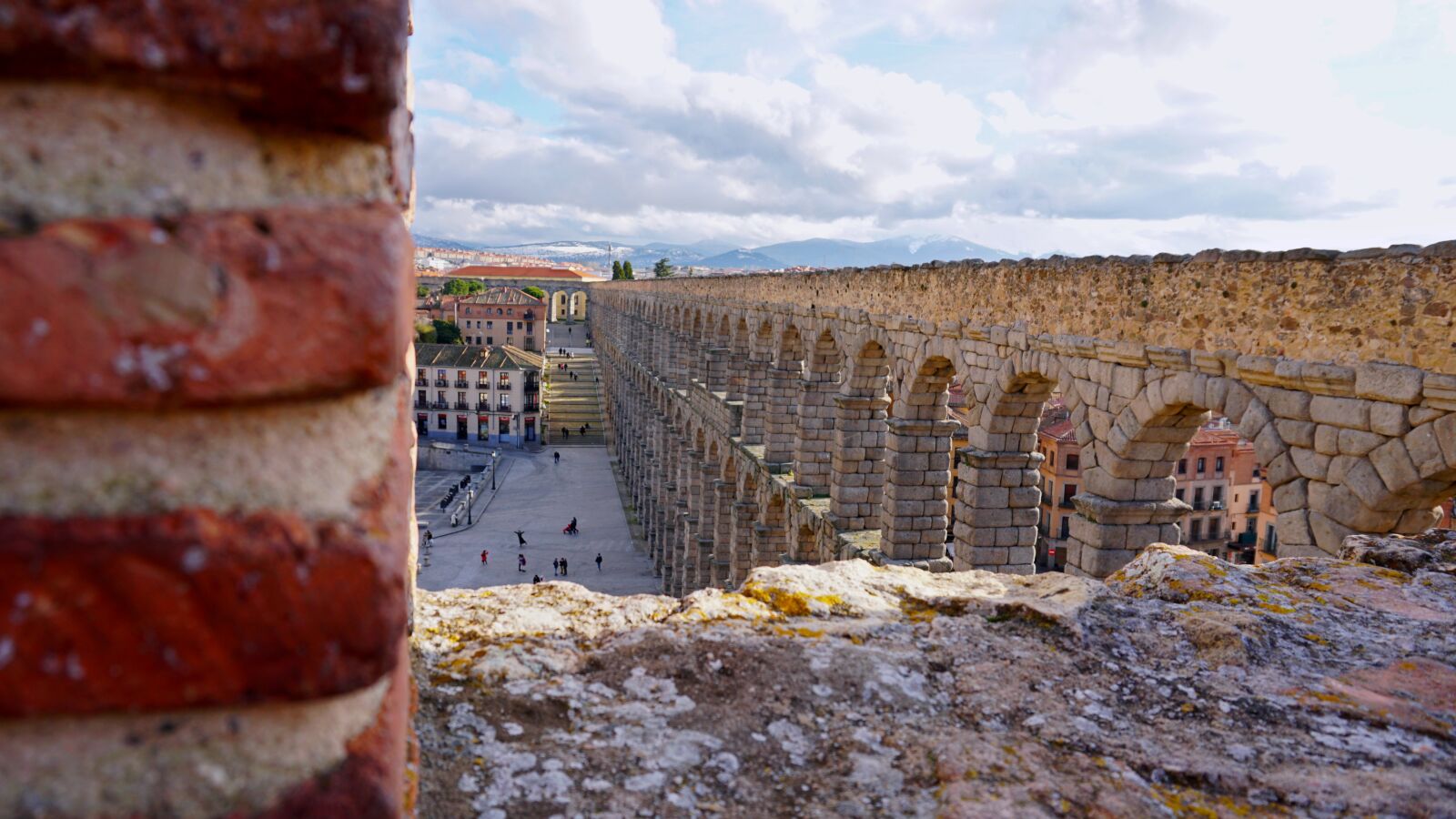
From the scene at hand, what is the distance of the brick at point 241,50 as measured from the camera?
0.93 meters

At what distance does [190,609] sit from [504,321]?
80381 mm

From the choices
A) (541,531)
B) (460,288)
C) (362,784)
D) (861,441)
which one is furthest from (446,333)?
(362,784)

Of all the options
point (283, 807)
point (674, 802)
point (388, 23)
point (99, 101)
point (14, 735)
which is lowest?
point (674, 802)

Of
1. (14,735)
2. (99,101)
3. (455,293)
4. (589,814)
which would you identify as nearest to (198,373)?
(99,101)

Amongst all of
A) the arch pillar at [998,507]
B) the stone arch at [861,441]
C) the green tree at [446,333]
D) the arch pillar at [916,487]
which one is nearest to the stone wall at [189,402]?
the arch pillar at [998,507]

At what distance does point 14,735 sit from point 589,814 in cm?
124

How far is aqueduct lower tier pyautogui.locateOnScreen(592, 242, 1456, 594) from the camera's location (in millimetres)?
6559

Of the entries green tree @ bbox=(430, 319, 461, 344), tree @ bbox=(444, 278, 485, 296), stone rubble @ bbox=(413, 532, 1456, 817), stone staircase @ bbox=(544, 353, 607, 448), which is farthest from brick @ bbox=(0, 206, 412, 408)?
tree @ bbox=(444, 278, 485, 296)

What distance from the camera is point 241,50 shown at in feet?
3.27

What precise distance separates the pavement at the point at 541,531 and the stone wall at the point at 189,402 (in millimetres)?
24906

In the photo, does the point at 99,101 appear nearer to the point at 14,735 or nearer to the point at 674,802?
the point at 14,735

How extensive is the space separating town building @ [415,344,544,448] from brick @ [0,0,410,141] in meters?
54.9

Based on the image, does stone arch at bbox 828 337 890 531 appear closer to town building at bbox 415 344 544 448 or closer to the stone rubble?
the stone rubble

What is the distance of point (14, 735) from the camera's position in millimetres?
1005
